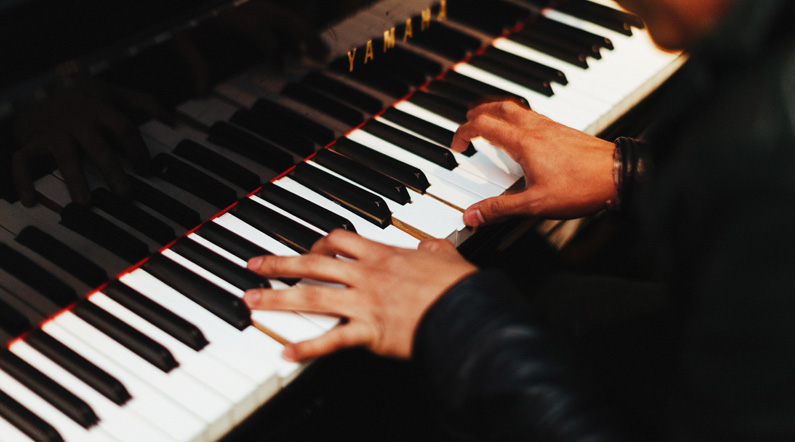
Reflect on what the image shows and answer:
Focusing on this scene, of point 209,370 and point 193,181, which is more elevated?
point 193,181

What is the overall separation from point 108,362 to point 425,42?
1.03m

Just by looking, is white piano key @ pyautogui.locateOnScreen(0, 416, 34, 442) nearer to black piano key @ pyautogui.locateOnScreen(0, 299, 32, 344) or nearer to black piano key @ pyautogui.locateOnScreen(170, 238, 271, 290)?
black piano key @ pyautogui.locateOnScreen(0, 299, 32, 344)

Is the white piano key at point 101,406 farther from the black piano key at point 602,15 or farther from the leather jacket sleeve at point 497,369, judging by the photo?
the black piano key at point 602,15

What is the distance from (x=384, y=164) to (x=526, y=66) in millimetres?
549

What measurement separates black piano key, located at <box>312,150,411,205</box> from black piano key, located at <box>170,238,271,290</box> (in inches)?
12.7

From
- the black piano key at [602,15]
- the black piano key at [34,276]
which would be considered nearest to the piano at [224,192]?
the black piano key at [34,276]

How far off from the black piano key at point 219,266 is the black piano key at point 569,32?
114cm

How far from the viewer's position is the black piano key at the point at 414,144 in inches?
56.7

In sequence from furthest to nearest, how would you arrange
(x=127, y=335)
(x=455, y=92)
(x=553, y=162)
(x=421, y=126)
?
(x=455, y=92) < (x=421, y=126) < (x=553, y=162) < (x=127, y=335)

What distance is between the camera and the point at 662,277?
107 centimetres

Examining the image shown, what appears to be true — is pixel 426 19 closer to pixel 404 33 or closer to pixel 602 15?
pixel 404 33

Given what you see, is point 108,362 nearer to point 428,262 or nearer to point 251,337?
point 251,337

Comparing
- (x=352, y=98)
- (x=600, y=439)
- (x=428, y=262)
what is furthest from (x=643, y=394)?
(x=352, y=98)

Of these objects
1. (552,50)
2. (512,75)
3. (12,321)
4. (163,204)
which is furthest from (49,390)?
(552,50)
